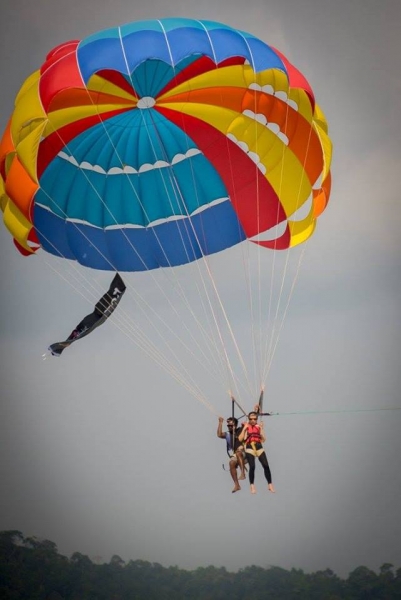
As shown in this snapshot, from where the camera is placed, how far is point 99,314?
11.7 meters

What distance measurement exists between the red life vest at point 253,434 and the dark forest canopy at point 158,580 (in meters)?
17.1

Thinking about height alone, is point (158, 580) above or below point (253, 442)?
above

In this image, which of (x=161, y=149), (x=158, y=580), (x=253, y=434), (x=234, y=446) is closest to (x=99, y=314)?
(x=161, y=149)

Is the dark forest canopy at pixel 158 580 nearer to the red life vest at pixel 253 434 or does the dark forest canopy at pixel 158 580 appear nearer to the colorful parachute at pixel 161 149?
the colorful parachute at pixel 161 149

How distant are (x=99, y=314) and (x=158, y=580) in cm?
1809

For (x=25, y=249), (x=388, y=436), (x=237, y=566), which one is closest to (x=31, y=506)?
(x=237, y=566)

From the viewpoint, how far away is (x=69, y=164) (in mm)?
11242

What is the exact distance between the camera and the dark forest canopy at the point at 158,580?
87.2 feet

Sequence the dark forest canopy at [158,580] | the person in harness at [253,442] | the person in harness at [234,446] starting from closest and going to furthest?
the person in harness at [253,442] < the person in harness at [234,446] < the dark forest canopy at [158,580]

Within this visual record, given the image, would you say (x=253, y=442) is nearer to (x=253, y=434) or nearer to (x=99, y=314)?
(x=253, y=434)

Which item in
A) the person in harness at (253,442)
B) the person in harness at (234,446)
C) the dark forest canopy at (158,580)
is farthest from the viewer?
the dark forest canopy at (158,580)

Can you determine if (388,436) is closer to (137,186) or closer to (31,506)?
(31,506)

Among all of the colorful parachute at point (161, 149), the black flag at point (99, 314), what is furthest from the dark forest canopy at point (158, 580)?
the colorful parachute at point (161, 149)

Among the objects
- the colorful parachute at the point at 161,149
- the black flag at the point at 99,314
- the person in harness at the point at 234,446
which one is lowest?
the person in harness at the point at 234,446
